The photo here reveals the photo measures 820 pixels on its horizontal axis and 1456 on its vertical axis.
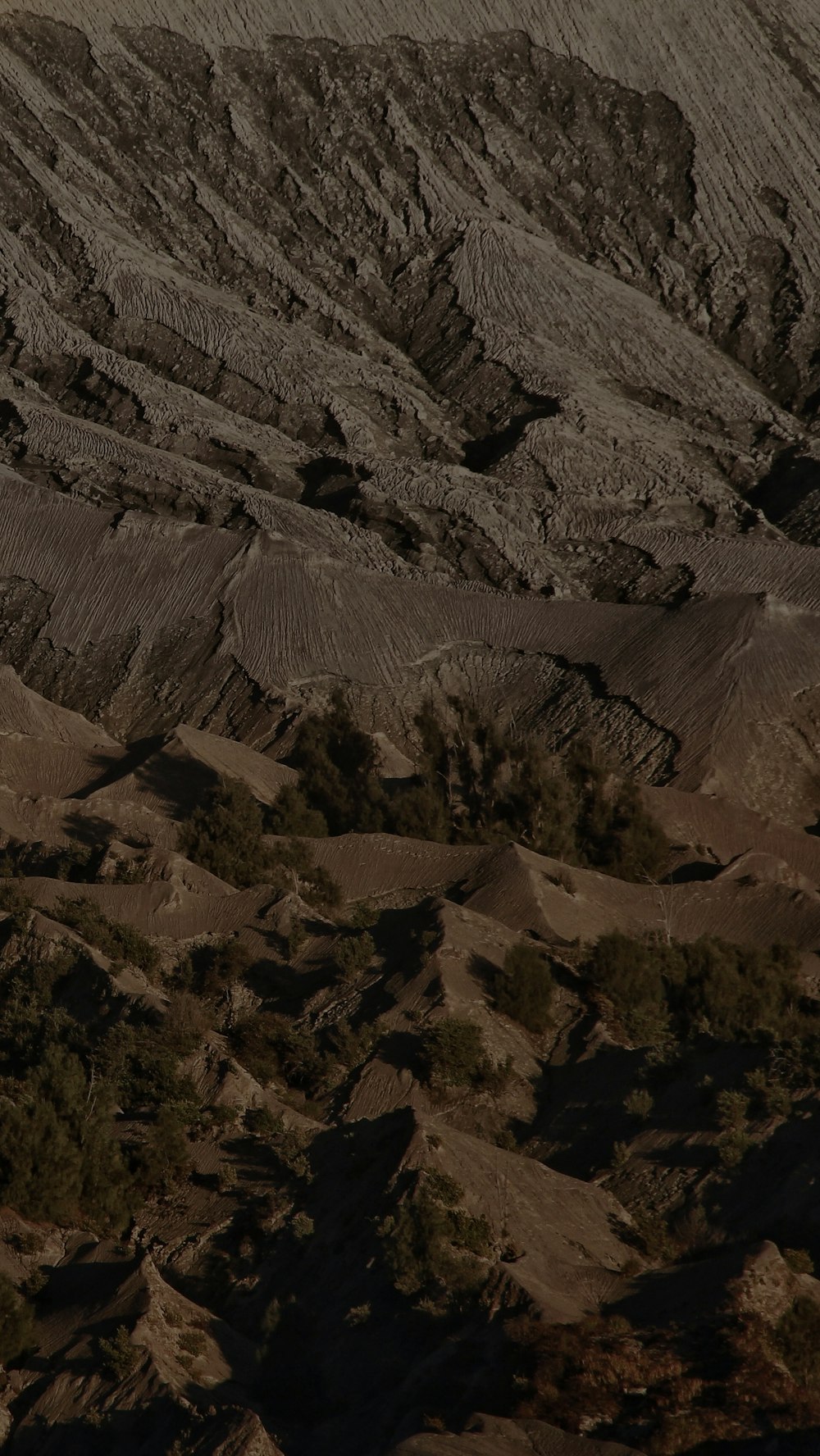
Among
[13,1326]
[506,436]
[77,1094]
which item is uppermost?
[13,1326]

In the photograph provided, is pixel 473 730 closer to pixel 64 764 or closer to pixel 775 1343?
pixel 64 764

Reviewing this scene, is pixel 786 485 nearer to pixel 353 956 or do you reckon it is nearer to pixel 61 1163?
pixel 353 956

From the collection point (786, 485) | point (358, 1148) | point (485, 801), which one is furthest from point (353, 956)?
point (786, 485)

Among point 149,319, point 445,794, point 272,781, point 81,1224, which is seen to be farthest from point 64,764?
point 149,319

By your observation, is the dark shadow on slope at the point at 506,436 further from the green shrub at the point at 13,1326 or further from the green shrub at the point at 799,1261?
the green shrub at the point at 13,1326

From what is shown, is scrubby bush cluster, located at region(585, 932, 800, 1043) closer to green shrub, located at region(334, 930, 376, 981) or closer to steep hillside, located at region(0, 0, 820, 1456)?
steep hillside, located at region(0, 0, 820, 1456)

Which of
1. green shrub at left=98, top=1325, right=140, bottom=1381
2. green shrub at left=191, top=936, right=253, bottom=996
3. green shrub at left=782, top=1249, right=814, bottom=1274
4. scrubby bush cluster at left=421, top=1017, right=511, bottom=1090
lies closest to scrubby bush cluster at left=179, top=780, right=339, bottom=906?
green shrub at left=191, top=936, right=253, bottom=996

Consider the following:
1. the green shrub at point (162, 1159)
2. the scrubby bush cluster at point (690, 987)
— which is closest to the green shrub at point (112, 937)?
the green shrub at point (162, 1159)
